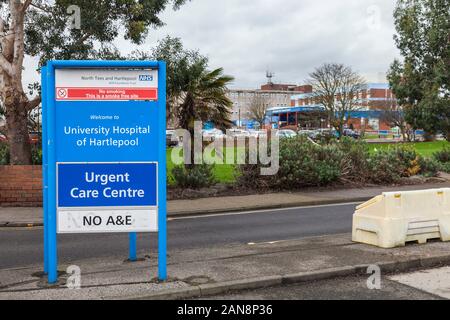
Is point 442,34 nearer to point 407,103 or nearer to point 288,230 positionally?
point 407,103

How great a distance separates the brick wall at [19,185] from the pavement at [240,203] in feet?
1.69

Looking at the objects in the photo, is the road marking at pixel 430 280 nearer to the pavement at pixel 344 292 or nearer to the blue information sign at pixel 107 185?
the pavement at pixel 344 292

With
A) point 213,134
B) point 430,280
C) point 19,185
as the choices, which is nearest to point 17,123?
point 19,185

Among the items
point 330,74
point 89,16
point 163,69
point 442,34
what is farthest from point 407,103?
Result: point 330,74

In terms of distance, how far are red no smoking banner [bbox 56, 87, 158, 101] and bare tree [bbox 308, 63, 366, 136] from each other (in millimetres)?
52133

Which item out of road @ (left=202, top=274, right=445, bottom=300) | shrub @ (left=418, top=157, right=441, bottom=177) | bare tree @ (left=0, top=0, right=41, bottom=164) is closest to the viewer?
→ road @ (left=202, top=274, right=445, bottom=300)

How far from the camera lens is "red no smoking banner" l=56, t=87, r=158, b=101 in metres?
6.04

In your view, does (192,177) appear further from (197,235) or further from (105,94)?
(105,94)

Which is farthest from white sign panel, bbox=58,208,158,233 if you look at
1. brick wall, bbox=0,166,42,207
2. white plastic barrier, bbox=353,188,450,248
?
brick wall, bbox=0,166,42,207

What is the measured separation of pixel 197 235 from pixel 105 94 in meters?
5.04

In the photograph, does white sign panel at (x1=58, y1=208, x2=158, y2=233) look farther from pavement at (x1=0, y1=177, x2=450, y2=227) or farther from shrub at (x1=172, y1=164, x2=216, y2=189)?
shrub at (x1=172, y1=164, x2=216, y2=189)

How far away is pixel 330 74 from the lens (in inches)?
2287

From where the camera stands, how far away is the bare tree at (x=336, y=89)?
188ft

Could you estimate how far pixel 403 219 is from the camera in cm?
809
